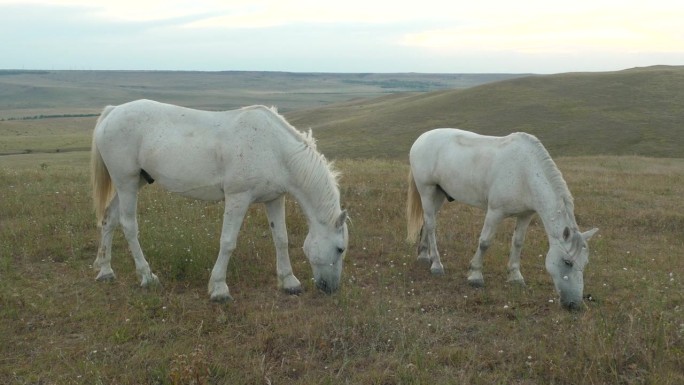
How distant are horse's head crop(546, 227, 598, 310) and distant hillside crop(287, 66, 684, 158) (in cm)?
3048

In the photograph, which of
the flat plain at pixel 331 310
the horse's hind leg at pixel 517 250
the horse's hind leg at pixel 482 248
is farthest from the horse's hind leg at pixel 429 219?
the horse's hind leg at pixel 517 250

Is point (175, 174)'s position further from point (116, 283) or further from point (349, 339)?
point (349, 339)

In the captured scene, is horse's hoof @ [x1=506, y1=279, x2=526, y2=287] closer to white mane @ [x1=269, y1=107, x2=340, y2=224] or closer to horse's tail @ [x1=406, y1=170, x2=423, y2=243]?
horse's tail @ [x1=406, y1=170, x2=423, y2=243]

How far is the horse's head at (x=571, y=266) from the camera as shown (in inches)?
258

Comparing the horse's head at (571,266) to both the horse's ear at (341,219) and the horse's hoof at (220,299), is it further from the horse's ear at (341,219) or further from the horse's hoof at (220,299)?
the horse's hoof at (220,299)

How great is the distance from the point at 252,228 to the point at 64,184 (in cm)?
670

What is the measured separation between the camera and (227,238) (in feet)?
22.9

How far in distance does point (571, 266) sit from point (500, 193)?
1.41m

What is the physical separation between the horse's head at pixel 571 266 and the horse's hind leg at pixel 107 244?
19.3 ft

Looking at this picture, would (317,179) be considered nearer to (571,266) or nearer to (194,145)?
(194,145)

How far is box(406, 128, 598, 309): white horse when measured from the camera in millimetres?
6652

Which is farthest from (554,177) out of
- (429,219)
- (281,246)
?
(281,246)

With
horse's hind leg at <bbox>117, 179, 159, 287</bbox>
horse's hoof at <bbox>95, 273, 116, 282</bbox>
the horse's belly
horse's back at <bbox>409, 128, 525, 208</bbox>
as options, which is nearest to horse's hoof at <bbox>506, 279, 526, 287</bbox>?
horse's back at <bbox>409, 128, 525, 208</bbox>

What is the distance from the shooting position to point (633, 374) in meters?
4.78
